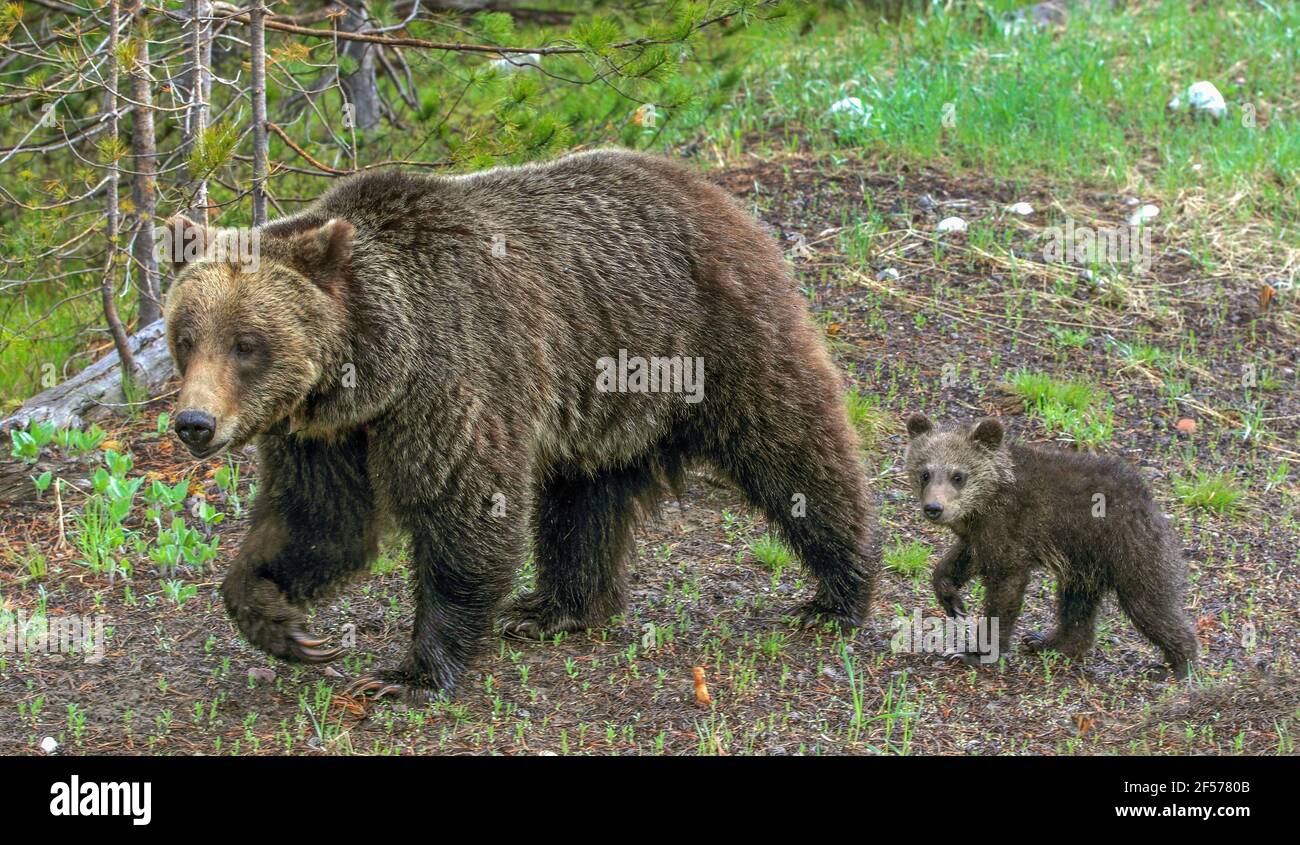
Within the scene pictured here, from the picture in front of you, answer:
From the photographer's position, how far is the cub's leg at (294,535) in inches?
224

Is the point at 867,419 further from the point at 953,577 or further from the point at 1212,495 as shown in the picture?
the point at 953,577

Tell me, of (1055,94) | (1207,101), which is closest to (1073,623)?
(1055,94)

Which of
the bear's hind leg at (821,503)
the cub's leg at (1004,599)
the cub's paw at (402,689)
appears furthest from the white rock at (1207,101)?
the cub's paw at (402,689)

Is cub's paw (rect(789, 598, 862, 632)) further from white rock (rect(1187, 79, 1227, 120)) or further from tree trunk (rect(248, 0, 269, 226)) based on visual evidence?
white rock (rect(1187, 79, 1227, 120))

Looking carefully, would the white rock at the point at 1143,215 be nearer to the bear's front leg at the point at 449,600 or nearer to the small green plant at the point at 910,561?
the small green plant at the point at 910,561

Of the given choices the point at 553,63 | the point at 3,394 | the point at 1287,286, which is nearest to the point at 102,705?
the point at 3,394

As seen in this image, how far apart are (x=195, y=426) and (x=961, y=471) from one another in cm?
286

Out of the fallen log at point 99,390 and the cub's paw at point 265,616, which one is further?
the fallen log at point 99,390

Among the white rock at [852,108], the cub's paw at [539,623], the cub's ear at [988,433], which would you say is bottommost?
the cub's paw at [539,623]

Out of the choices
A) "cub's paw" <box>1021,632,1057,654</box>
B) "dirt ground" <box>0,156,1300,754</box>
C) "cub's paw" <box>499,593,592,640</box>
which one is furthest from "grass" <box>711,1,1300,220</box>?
"cub's paw" <box>499,593,592,640</box>

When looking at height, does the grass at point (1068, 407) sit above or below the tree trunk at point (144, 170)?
below

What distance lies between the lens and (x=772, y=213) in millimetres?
9578

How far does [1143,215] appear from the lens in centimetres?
960

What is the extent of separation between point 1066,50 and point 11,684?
358 inches
